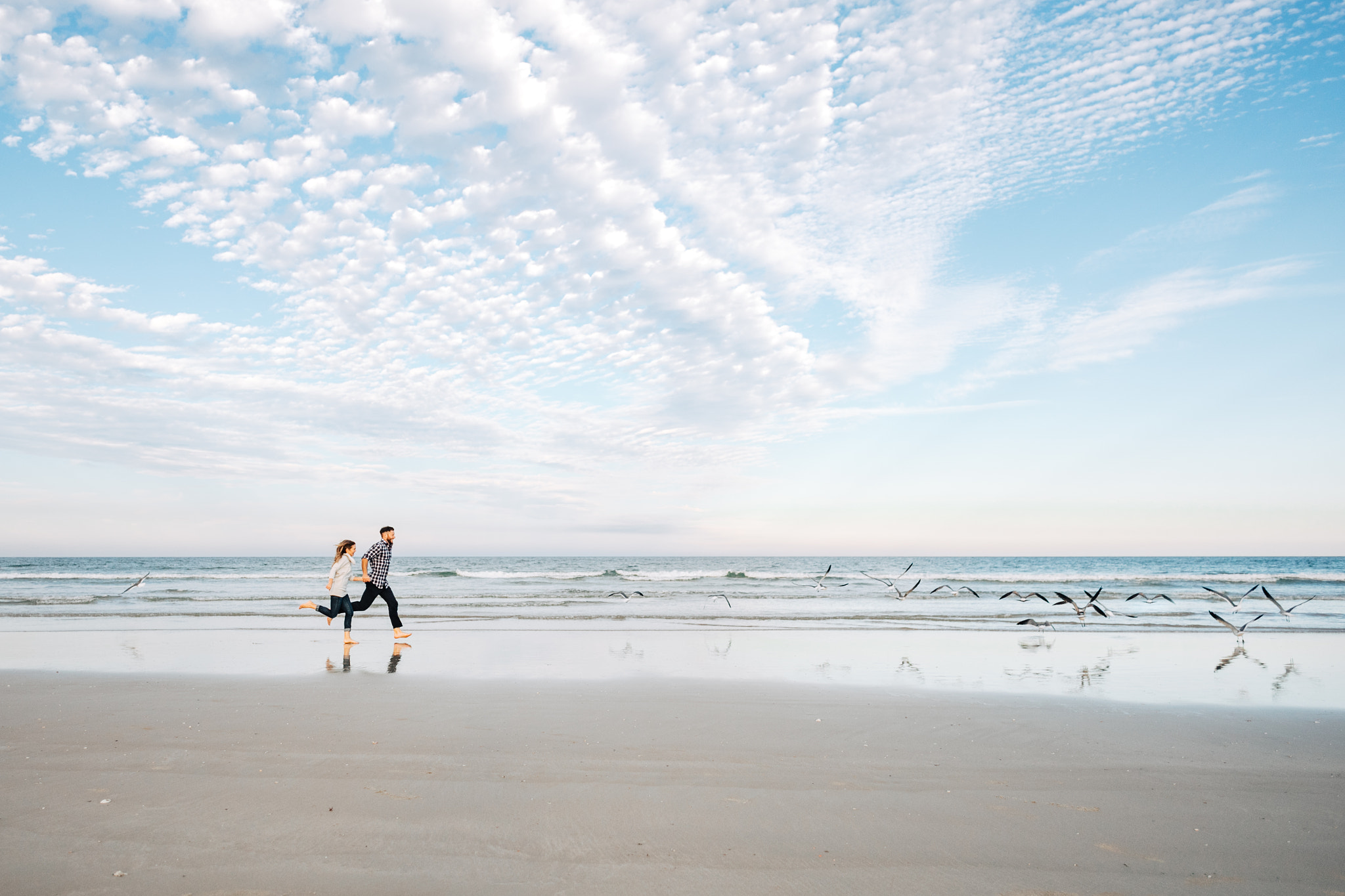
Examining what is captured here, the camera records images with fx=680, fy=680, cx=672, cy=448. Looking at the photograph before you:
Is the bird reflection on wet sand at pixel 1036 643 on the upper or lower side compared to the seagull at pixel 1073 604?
lower

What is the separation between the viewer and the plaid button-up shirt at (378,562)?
453 inches

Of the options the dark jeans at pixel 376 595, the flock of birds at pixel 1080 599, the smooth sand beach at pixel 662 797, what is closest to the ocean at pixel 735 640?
the flock of birds at pixel 1080 599

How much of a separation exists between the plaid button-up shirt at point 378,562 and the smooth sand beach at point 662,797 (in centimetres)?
410

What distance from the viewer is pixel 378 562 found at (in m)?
11.6

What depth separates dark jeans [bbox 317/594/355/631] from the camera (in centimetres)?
1152

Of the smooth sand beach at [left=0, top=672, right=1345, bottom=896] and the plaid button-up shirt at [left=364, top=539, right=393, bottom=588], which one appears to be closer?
the smooth sand beach at [left=0, top=672, right=1345, bottom=896]

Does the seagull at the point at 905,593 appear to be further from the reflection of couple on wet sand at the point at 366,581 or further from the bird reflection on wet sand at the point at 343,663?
the bird reflection on wet sand at the point at 343,663

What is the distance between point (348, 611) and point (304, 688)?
3.76 meters

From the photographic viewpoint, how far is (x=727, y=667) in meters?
9.61

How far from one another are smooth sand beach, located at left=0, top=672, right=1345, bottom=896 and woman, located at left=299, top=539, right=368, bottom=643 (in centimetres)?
410

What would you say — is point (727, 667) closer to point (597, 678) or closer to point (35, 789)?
point (597, 678)

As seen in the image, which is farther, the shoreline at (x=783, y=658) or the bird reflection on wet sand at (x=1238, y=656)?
the bird reflection on wet sand at (x=1238, y=656)

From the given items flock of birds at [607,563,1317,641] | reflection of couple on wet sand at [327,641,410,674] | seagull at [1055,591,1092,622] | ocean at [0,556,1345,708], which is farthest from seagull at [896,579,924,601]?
reflection of couple on wet sand at [327,641,410,674]

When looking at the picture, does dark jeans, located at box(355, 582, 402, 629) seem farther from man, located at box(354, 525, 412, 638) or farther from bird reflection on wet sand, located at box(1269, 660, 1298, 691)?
bird reflection on wet sand, located at box(1269, 660, 1298, 691)
